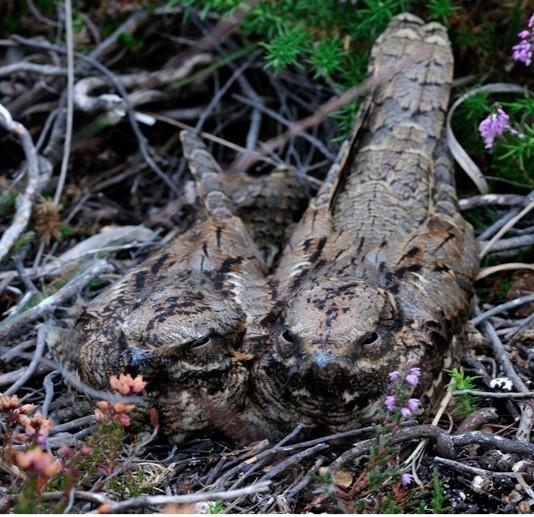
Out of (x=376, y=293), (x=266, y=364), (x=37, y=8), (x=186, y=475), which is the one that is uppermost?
(x=37, y=8)

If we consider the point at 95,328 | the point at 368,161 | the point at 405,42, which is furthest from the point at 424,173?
the point at 95,328

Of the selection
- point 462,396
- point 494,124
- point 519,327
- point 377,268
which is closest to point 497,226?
point 519,327

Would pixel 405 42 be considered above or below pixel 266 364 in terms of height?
above

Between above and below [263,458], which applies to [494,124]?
above

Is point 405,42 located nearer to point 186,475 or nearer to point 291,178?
point 291,178

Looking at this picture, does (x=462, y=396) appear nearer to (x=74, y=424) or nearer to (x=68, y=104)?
(x=74, y=424)

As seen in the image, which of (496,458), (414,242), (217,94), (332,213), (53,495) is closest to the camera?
(53,495)

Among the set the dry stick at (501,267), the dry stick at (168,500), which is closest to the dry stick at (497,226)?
the dry stick at (501,267)
